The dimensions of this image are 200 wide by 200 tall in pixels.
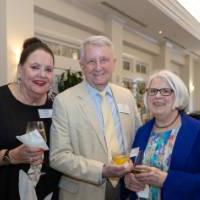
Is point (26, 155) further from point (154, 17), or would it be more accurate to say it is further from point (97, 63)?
point (154, 17)

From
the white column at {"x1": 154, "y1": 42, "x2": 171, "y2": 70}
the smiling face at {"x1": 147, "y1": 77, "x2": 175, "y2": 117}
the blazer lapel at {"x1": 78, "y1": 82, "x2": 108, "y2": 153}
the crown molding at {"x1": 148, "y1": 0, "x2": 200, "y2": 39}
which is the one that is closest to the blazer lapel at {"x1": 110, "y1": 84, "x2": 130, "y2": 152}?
the blazer lapel at {"x1": 78, "y1": 82, "x2": 108, "y2": 153}

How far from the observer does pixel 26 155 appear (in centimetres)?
196

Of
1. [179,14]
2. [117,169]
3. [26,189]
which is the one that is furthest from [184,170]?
[179,14]

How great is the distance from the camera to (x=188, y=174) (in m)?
1.80

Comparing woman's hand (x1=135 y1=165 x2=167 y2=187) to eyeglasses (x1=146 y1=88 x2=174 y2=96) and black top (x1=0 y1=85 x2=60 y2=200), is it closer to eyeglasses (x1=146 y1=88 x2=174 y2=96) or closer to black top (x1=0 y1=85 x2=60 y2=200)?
eyeglasses (x1=146 y1=88 x2=174 y2=96)

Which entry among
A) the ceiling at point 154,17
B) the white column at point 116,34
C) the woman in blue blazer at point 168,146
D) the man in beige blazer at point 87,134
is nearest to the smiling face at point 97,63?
the man in beige blazer at point 87,134

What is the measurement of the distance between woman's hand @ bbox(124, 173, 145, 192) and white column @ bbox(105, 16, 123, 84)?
6.21 meters

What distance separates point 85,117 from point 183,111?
1.91ft

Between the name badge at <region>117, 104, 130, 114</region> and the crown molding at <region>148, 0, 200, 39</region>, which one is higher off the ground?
the crown molding at <region>148, 0, 200, 39</region>

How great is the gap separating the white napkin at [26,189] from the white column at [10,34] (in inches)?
113

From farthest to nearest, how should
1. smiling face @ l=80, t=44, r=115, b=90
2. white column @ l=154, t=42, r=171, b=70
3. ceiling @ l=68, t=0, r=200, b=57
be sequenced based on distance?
white column @ l=154, t=42, r=171, b=70 < ceiling @ l=68, t=0, r=200, b=57 < smiling face @ l=80, t=44, r=115, b=90

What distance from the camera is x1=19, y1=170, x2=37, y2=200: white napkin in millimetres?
2143

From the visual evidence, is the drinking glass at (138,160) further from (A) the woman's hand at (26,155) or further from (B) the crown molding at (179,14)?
(B) the crown molding at (179,14)

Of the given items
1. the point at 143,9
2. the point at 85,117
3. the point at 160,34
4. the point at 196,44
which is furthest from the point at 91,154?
the point at 196,44
